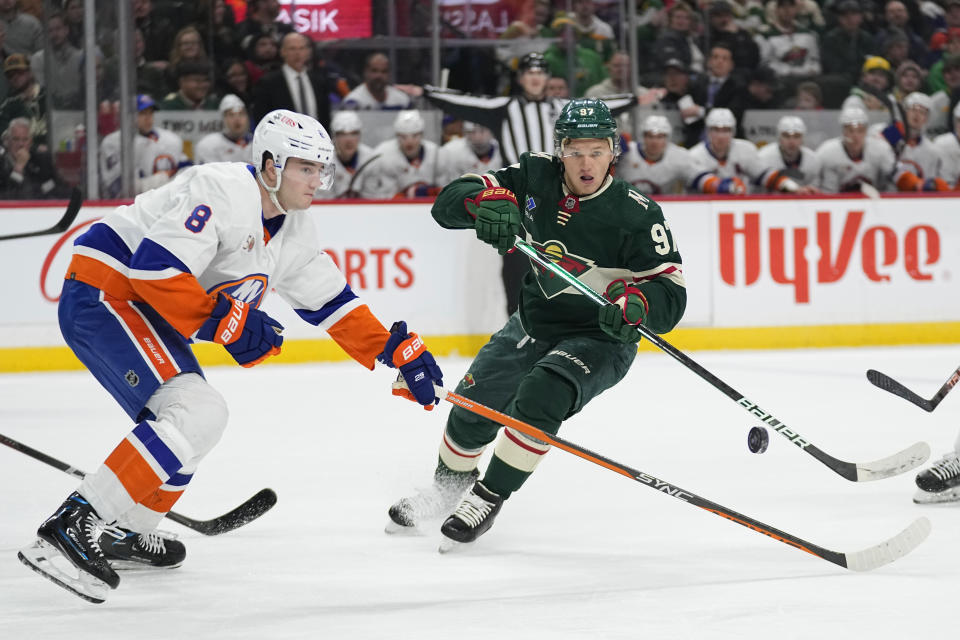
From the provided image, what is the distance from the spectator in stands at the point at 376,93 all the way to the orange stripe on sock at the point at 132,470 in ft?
16.1

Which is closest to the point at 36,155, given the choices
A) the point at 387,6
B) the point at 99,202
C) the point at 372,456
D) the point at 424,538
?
the point at 99,202

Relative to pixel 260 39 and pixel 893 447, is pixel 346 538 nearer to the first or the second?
pixel 893 447

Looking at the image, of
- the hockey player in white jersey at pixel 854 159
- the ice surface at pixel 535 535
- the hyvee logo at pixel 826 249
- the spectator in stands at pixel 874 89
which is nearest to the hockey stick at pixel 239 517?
the ice surface at pixel 535 535

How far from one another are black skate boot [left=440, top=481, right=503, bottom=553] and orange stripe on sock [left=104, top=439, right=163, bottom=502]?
2.60 ft

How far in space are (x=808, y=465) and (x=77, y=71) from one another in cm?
432

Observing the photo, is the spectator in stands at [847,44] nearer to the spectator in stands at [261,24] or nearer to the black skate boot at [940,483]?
the spectator in stands at [261,24]

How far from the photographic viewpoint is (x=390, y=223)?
6887mm

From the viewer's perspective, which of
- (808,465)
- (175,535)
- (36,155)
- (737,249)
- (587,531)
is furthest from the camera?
(737,249)

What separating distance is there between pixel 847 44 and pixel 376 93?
321 cm

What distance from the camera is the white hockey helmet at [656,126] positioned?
293 inches

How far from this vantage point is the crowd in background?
664 centimetres

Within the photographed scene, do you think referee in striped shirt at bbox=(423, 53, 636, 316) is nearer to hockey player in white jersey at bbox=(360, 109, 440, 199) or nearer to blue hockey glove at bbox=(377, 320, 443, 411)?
hockey player in white jersey at bbox=(360, 109, 440, 199)

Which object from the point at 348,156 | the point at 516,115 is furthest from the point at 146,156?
the point at 516,115

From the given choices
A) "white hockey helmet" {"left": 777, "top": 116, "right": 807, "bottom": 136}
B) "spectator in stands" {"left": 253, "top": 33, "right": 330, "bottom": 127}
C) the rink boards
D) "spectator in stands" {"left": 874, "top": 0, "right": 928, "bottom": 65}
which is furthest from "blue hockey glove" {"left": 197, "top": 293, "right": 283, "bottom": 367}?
"spectator in stands" {"left": 874, "top": 0, "right": 928, "bottom": 65}
